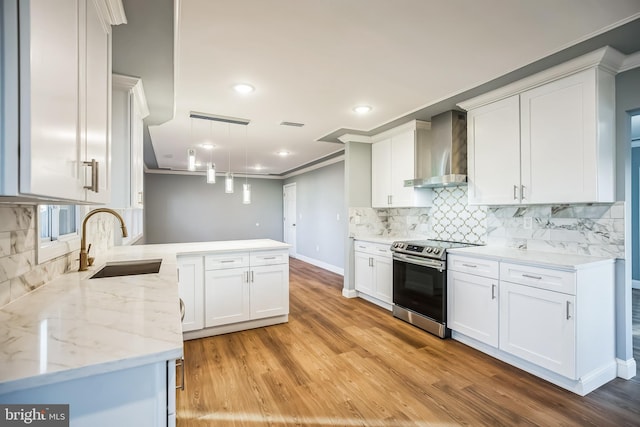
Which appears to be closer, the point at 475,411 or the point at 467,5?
the point at 467,5

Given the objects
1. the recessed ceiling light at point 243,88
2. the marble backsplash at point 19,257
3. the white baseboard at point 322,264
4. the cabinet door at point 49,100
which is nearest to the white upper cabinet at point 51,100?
the cabinet door at point 49,100

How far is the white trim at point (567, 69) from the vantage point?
212cm

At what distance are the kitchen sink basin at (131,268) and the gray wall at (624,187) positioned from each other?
3.44 m

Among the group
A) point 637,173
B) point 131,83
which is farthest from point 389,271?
point 637,173

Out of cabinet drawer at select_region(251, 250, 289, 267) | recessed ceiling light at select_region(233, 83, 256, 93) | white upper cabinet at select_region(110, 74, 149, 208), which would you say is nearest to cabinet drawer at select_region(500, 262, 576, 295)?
cabinet drawer at select_region(251, 250, 289, 267)

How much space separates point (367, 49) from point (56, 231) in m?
2.33

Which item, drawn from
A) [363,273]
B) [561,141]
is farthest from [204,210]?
[561,141]

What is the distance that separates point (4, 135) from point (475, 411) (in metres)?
2.56

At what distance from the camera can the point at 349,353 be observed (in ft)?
8.91

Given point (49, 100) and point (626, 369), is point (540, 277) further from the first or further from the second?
point (49, 100)

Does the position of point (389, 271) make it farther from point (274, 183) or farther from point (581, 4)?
point (274, 183)

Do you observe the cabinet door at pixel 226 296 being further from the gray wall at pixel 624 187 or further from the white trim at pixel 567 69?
the gray wall at pixel 624 187

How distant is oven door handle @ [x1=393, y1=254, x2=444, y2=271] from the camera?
3011 millimetres

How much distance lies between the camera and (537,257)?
7.84ft
